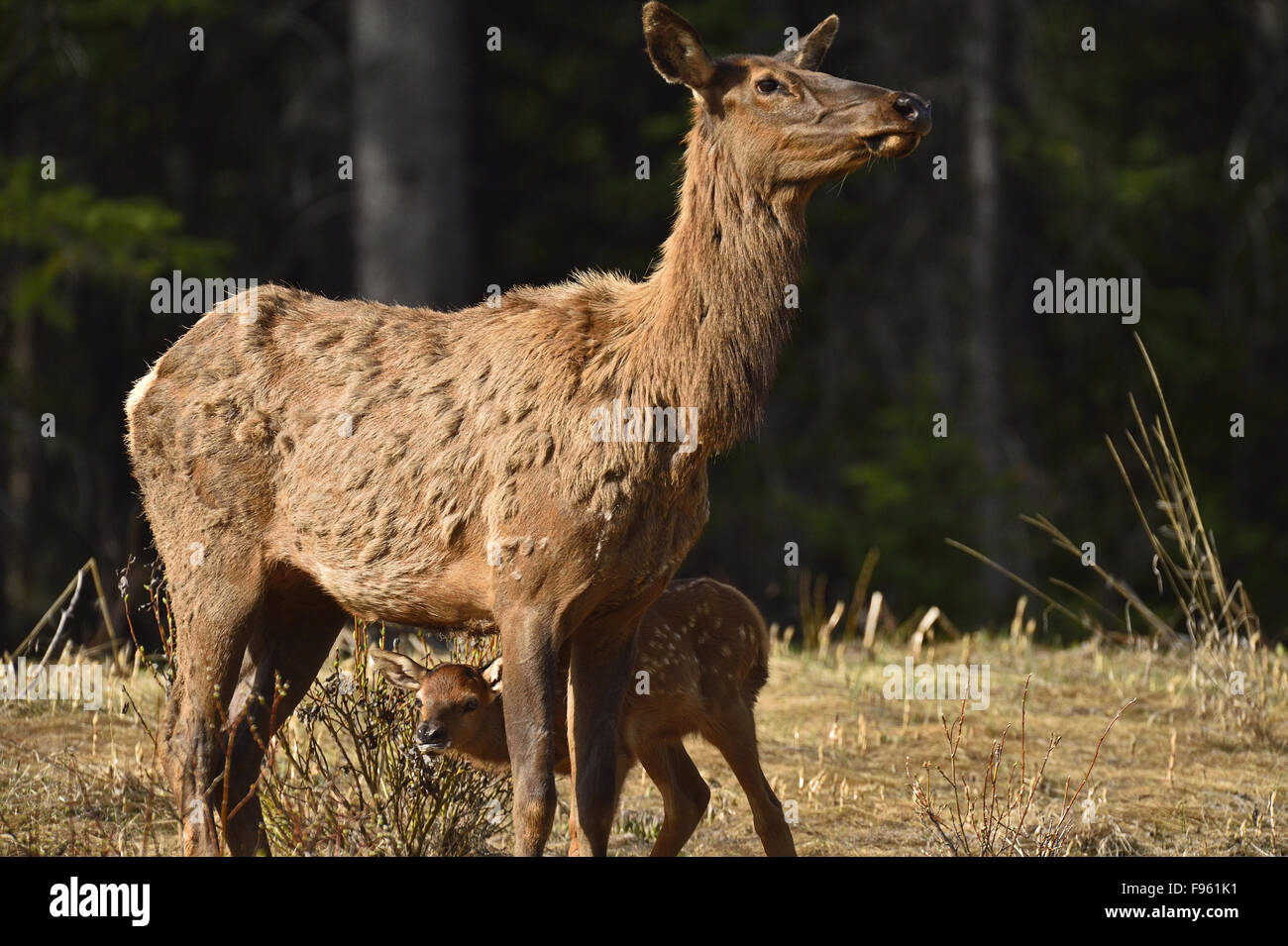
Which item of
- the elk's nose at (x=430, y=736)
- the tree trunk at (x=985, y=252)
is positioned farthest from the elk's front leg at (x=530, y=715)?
the tree trunk at (x=985, y=252)

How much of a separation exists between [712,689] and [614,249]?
11.5 m

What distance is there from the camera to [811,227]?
66.3ft

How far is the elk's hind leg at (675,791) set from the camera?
6910 millimetres

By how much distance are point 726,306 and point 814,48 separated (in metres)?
1.28

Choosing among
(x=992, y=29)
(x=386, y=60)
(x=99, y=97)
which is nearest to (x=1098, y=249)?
(x=992, y=29)

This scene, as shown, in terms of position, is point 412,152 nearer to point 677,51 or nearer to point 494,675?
point 494,675

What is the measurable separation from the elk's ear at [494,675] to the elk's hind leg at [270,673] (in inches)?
25.2

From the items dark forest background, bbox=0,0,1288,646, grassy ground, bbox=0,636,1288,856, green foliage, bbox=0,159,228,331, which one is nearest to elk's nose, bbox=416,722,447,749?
grassy ground, bbox=0,636,1288,856

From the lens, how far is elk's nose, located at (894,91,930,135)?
5.71m

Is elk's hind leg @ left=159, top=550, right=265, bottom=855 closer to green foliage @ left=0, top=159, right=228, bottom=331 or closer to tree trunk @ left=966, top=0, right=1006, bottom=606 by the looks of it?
green foliage @ left=0, top=159, right=228, bottom=331

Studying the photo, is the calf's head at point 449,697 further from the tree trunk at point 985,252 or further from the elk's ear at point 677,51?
the tree trunk at point 985,252

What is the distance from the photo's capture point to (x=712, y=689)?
6.94m

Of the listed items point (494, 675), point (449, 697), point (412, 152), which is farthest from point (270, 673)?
point (412, 152)

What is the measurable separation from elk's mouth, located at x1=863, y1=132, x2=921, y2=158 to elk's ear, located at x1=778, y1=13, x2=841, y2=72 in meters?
0.81
